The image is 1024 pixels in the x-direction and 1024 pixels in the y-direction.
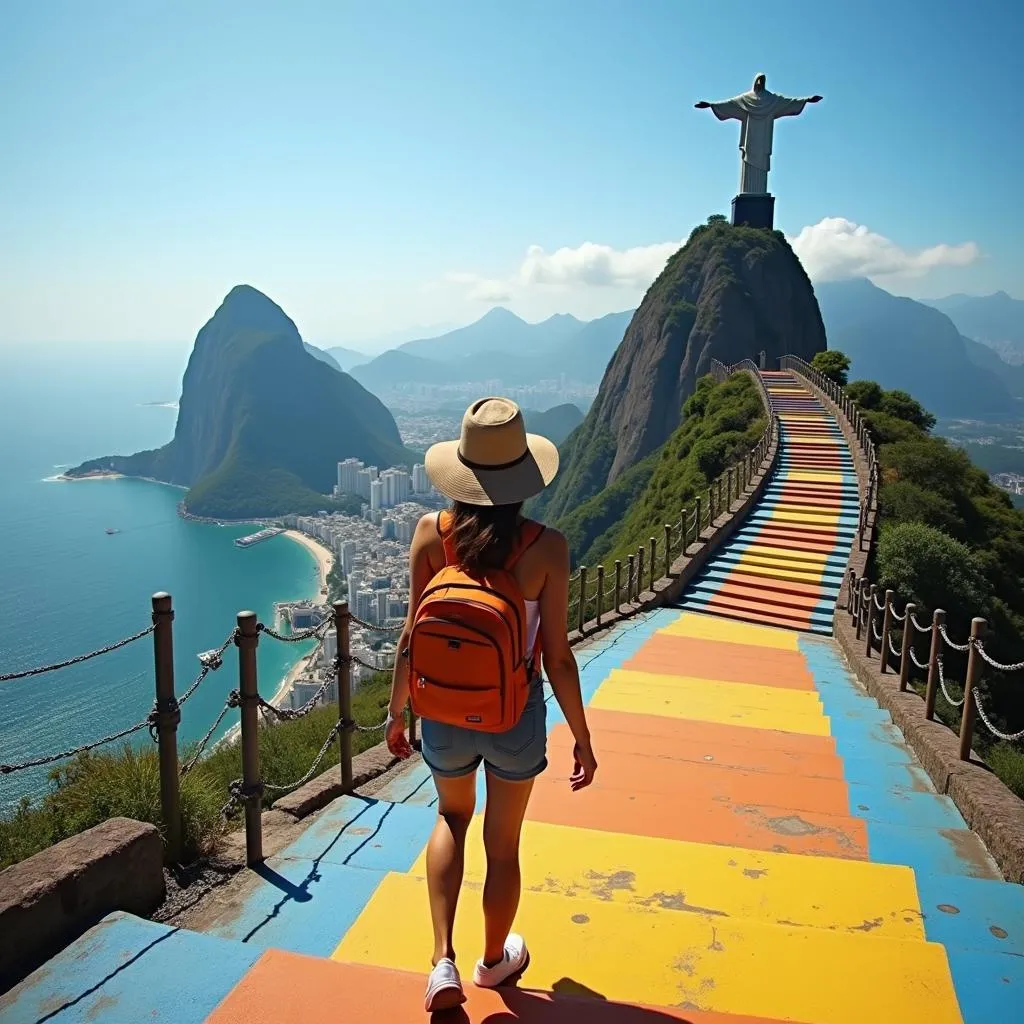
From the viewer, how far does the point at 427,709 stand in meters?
2.19

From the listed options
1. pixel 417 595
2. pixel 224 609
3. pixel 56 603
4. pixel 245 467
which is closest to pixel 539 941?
pixel 417 595

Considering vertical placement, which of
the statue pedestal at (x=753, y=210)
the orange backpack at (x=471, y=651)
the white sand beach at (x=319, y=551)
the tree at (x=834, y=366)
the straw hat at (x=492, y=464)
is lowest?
the white sand beach at (x=319, y=551)

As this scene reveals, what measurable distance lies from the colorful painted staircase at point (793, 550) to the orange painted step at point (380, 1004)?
10.7 meters

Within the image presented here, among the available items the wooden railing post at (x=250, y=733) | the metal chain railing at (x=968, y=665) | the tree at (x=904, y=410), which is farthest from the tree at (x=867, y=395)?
the wooden railing post at (x=250, y=733)

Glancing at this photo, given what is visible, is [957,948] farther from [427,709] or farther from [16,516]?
[16,516]

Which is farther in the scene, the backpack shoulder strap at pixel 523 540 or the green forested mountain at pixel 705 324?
the green forested mountain at pixel 705 324

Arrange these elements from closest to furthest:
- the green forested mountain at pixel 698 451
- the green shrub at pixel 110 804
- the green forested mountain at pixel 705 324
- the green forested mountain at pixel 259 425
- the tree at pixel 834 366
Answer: the green shrub at pixel 110 804 < the green forested mountain at pixel 698 451 < the tree at pixel 834 366 < the green forested mountain at pixel 705 324 < the green forested mountain at pixel 259 425

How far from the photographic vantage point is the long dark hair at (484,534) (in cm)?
222

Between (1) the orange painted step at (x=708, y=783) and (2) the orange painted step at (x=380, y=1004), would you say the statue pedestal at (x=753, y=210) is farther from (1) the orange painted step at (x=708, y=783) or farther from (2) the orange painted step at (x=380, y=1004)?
(2) the orange painted step at (x=380, y=1004)

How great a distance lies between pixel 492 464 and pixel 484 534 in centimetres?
22

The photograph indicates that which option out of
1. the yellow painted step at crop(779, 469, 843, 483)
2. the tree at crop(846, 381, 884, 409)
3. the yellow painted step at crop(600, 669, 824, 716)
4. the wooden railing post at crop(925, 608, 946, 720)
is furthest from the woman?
the tree at crop(846, 381, 884, 409)

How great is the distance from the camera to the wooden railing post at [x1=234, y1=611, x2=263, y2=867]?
329 cm

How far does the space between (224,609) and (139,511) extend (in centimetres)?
5937

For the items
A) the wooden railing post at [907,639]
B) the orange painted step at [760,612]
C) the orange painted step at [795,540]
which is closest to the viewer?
the wooden railing post at [907,639]
